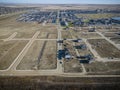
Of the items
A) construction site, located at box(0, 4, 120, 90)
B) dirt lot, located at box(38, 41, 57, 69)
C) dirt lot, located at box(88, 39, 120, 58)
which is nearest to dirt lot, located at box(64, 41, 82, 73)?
construction site, located at box(0, 4, 120, 90)

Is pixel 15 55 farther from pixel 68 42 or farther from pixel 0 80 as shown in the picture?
pixel 68 42

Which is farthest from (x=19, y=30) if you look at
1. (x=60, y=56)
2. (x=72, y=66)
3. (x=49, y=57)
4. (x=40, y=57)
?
(x=72, y=66)

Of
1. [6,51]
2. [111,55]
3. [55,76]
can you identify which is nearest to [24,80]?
[55,76]

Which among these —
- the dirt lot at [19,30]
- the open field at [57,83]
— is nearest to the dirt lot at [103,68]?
the open field at [57,83]

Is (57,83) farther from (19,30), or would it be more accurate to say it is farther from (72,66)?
(19,30)

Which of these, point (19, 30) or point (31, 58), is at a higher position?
point (19, 30)

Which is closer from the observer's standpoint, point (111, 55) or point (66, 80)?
point (66, 80)
